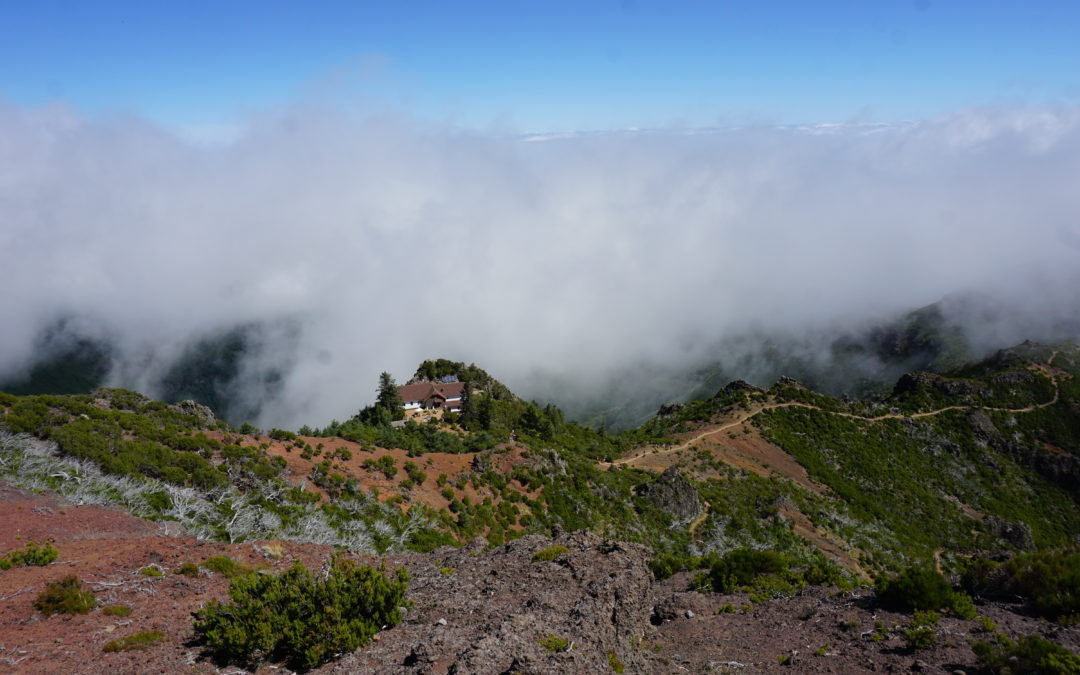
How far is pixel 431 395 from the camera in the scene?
69.4 meters

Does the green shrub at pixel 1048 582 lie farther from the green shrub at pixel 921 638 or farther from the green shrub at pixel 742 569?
the green shrub at pixel 742 569

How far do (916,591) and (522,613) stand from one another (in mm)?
10109

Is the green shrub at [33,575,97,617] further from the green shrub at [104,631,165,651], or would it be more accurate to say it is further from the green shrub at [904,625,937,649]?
the green shrub at [904,625,937,649]

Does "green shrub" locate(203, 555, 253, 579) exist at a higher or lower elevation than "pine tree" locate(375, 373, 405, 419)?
higher

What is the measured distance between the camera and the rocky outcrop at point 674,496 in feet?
128

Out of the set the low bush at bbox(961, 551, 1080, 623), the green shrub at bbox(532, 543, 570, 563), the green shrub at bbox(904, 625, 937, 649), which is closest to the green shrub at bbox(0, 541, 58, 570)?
the green shrub at bbox(532, 543, 570, 563)

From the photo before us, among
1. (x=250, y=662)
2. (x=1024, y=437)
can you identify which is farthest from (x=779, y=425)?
(x=250, y=662)

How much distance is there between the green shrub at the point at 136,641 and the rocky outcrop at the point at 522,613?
3.53 metres

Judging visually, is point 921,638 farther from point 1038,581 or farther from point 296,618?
point 296,618

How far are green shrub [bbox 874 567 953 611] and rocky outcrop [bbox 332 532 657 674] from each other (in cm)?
613

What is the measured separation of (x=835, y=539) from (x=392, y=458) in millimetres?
35673

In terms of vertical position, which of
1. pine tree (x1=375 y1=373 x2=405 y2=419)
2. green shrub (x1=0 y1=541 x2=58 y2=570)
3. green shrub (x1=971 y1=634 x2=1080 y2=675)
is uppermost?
green shrub (x1=0 y1=541 x2=58 y2=570)

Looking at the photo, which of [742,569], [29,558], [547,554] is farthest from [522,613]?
[29,558]

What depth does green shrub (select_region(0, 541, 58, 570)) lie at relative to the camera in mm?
12500
